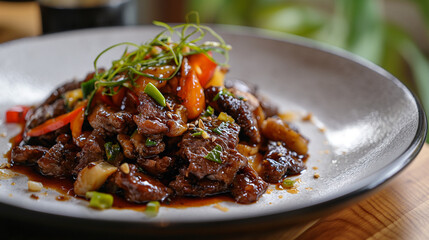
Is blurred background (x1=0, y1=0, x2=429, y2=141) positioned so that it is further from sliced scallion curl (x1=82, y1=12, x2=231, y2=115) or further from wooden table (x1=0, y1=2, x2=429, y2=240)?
wooden table (x1=0, y1=2, x2=429, y2=240)

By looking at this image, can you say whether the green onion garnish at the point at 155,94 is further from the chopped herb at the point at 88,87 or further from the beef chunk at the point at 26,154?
the beef chunk at the point at 26,154

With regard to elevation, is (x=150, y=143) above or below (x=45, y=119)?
above

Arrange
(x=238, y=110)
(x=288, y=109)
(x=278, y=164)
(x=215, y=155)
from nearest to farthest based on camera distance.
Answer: (x=215, y=155) → (x=278, y=164) → (x=238, y=110) → (x=288, y=109)

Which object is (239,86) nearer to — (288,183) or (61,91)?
(288,183)

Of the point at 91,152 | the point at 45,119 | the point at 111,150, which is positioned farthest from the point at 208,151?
the point at 45,119

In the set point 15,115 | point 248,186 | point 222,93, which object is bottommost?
point 15,115

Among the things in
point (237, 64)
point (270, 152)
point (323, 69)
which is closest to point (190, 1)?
point (237, 64)

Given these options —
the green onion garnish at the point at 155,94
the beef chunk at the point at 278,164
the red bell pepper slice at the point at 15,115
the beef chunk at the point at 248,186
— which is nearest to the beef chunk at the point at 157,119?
the green onion garnish at the point at 155,94
